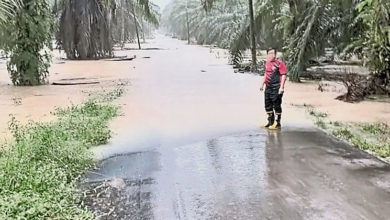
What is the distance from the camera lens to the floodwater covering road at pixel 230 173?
16.0 feet

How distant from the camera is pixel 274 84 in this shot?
8773mm

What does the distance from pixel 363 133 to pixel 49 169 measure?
537cm

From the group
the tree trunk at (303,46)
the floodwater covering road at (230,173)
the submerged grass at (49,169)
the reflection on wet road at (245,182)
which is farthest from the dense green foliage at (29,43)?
the reflection on wet road at (245,182)

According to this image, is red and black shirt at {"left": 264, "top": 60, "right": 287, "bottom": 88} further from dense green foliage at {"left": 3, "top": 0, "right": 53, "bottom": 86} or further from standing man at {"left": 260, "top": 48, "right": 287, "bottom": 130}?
dense green foliage at {"left": 3, "top": 0, "right": 53, "bottom": 86}

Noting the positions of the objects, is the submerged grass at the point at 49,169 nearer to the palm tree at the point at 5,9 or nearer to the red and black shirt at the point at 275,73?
the palm tree at the point at 5,9

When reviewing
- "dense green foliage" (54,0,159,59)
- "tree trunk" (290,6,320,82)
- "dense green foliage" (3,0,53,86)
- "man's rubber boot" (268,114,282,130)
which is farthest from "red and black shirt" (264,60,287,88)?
"dense green foliage" (54,0,159,59)

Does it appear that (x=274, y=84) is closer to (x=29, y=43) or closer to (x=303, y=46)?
(x=303, y=46)

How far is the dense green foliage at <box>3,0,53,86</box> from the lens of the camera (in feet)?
54.9

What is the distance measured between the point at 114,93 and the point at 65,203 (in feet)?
32.8

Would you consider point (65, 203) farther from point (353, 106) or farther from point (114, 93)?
→ point (114, 93)

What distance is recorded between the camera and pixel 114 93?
1470 cm

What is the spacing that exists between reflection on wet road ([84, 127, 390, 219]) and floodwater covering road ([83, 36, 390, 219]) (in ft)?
0.03

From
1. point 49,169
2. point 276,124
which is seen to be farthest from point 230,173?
point 276,124

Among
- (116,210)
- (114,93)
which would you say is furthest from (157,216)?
(114,93)
